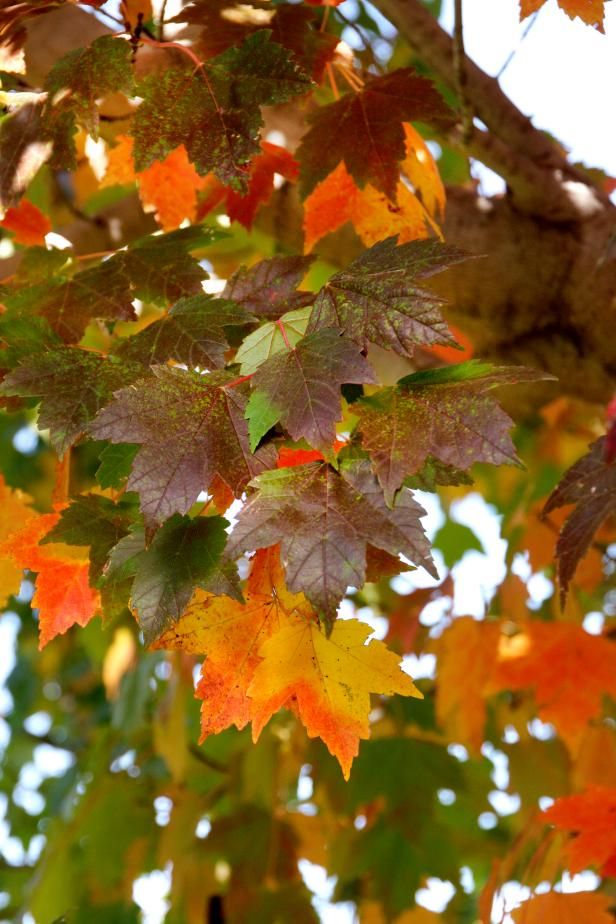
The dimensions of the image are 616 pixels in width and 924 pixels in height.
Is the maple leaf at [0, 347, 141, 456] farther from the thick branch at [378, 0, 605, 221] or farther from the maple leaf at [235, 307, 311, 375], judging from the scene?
the thick branch at [378, 0, 605, 221]

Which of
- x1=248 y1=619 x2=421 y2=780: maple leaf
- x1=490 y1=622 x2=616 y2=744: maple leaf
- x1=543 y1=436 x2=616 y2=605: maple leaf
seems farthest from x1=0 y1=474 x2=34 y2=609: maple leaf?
x1=490 y1=622 x2=616 y2=744: maple leaf

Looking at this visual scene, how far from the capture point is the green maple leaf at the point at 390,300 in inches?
31.1

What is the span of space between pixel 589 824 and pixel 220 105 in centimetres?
97

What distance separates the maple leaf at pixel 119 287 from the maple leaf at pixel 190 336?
113 mm

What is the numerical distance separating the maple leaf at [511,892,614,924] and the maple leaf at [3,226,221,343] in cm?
89

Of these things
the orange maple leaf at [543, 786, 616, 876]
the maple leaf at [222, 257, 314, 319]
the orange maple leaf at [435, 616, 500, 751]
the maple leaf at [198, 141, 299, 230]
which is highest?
the maple leaf at [222, 257, 314, 319]

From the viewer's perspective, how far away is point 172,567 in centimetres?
80

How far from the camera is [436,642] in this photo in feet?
6.81

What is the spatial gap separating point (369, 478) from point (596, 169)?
1.60m

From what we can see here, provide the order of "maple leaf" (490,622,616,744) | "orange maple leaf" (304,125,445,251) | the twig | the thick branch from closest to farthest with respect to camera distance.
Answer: "orange maple leaf" (304,125,445,251) → the twig → the thick branch → "maple leaf" (490,622,616,744)

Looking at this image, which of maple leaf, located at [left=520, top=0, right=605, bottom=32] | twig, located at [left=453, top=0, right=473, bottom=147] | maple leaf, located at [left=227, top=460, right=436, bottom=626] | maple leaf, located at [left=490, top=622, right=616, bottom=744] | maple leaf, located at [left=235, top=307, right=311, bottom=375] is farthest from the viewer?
maple leaf, located at [left=490, top=622, right=616, bottom=744]

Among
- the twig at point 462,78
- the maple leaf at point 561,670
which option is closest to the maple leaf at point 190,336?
the twig at point 462,78

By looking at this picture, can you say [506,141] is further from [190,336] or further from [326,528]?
[326,528]

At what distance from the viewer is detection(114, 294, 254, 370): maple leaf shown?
90 centimetres
